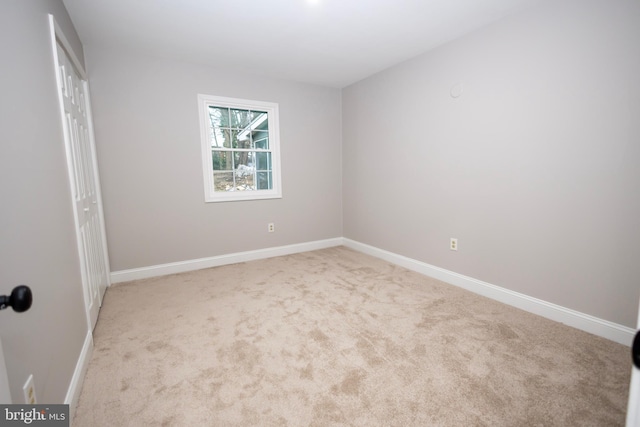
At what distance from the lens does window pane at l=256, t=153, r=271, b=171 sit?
4047mm

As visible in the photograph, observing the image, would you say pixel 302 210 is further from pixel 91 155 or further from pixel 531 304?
pixel 531 304

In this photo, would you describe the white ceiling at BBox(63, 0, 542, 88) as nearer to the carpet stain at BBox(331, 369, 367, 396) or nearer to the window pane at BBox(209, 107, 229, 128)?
the window pane at BBox(209, 107, 229, 128)

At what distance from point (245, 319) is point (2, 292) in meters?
1.64

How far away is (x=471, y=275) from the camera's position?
2.91m

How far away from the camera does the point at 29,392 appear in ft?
3.58

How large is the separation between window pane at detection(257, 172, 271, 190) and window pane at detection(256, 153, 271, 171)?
0.07m

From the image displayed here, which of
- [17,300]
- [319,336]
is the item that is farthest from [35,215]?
[319,336]

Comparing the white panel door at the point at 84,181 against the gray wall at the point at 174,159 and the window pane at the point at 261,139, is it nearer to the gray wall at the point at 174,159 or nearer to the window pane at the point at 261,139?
the gray wall at the point at 174,159

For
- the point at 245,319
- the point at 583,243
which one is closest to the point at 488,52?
the point at 583,243

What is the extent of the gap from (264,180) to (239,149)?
1.81 ft

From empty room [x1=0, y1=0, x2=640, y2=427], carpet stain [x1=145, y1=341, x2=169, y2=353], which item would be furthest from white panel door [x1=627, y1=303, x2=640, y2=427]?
carpet stain [x1=145, y1=341, x2=169, y2=353]

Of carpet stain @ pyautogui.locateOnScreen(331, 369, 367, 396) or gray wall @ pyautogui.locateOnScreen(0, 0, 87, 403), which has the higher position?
gray wall @ pyautogui.locateOnScreen(0, 0, 87, 403)

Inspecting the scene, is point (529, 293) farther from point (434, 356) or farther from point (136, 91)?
point (136, 91)

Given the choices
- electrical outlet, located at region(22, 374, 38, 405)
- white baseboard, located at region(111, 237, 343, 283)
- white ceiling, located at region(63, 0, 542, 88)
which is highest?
white ceiling, located at region(63, 0, 542, 88)
